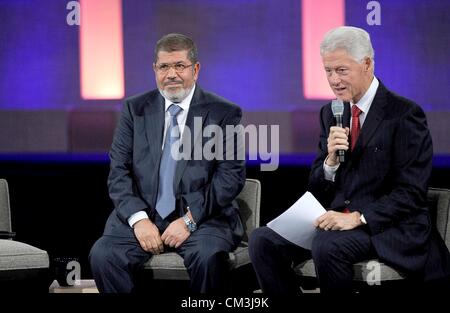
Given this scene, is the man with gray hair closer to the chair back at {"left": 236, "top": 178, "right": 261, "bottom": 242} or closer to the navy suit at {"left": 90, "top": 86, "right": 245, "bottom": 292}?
the navy suit at {"left": 90, "top": 86, "right": 245, "bottom": 292}

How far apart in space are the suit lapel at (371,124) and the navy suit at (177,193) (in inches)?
23.5

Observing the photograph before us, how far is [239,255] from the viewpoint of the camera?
12.7 feet

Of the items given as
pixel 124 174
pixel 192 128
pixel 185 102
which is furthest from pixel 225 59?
pixel 124 174

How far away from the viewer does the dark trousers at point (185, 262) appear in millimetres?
3695

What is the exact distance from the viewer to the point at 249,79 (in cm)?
485

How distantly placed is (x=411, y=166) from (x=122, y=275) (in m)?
1.31

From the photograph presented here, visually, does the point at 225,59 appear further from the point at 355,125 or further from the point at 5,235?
the point at 5,235

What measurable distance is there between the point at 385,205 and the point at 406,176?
5.8 inches

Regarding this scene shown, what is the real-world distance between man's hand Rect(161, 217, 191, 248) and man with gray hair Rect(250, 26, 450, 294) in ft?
1.04

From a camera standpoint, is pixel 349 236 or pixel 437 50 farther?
pixel 437 50

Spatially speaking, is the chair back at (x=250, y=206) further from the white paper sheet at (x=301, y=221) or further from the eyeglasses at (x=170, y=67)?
the eyeglasses at (x=170, y=67)
